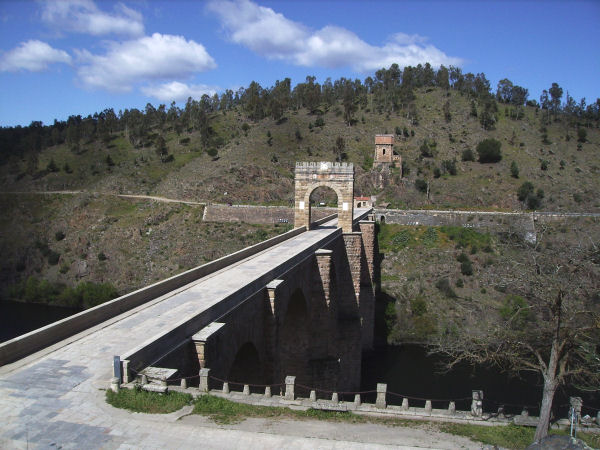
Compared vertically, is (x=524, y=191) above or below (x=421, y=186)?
below

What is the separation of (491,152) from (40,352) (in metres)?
66.0

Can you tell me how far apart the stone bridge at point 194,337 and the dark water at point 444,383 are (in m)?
5.73

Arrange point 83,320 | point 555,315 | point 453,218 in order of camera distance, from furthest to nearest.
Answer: point 453,218 < point 83,320 < point 555,315

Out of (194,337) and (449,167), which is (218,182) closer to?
(449,167)

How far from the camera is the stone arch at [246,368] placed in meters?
12.5

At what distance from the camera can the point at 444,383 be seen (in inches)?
1117

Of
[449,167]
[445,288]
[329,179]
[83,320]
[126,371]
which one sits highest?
[449,167]

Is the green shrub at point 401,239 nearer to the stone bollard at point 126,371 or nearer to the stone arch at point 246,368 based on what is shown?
the stone arch at point 246,368

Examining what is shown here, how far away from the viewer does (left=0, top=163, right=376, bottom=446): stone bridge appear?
7391 millimetres

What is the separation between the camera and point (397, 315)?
1455 inches

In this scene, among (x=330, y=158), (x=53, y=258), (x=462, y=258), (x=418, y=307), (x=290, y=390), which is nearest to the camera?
(x=290, y=390)

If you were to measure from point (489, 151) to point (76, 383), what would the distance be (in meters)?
66.4

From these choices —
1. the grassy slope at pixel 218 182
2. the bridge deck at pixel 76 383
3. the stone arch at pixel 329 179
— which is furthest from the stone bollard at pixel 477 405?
the grassy slope at pixel 218 182

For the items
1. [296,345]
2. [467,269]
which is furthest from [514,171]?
[296,345]
